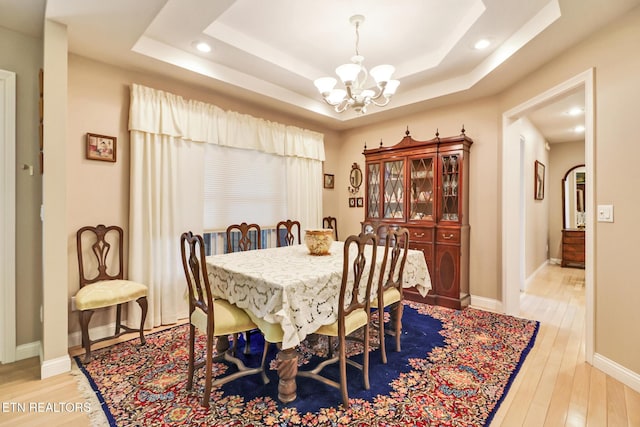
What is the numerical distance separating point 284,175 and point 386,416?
123 inches

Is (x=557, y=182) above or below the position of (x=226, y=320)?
above

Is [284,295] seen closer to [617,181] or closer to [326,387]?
[326,387]

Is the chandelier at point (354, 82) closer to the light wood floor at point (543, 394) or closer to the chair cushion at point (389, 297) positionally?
the chair cushion at point (389, 297)

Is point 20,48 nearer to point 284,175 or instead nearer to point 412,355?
point 284,175

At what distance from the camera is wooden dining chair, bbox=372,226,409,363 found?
2.25 metres

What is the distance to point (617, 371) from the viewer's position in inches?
82.4

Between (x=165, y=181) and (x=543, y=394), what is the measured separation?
137 inches

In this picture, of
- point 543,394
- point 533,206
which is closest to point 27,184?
point 543,394

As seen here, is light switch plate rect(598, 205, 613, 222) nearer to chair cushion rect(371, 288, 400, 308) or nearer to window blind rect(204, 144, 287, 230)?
chair cushion rect(371, 288, 400, 308)

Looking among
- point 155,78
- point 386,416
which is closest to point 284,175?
point 155,78

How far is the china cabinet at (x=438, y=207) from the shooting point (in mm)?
3641

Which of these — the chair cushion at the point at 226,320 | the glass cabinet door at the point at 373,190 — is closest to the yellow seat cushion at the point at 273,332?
the chair cushion at the point at 226,320

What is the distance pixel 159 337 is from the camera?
2.77 meters

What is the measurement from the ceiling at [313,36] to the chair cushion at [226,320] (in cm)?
208
